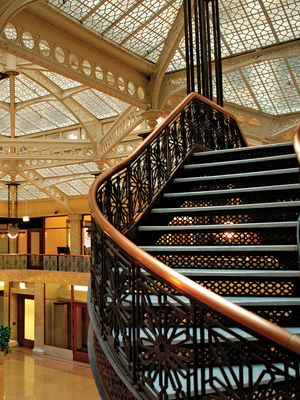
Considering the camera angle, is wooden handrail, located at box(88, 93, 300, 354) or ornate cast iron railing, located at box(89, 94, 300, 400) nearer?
wooden handrail, located at box(88, 93, 300, 354)

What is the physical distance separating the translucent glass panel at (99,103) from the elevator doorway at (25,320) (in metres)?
11.3

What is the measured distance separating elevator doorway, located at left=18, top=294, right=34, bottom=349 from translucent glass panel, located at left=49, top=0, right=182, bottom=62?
1566 cm

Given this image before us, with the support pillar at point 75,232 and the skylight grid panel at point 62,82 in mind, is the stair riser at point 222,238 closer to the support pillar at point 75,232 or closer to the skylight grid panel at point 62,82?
the skylight grid panel at point 62,82

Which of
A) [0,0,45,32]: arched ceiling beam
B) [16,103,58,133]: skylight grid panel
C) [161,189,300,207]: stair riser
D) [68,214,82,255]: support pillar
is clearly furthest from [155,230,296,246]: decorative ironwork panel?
[68,214,82,255]: support pillar

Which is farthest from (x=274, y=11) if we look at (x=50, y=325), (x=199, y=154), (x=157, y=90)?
(x=50, y=325)

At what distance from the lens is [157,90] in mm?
10555

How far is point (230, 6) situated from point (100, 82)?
9.62 ft

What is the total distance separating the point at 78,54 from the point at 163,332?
6.96 m

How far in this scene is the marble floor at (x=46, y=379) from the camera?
13781mm

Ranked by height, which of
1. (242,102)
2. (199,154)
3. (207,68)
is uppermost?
(242,102)

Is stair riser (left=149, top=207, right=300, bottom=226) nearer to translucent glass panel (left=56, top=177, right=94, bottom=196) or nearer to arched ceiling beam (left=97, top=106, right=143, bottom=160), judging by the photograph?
arched ceiling beam (left=97, top=106, right=143, bottom=160)

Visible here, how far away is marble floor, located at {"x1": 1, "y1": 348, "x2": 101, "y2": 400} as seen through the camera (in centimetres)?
1378

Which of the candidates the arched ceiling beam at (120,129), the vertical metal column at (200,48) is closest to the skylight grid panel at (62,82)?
the arched ceiling beam at (120,129)

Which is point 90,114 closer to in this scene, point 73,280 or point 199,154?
point 73,280
